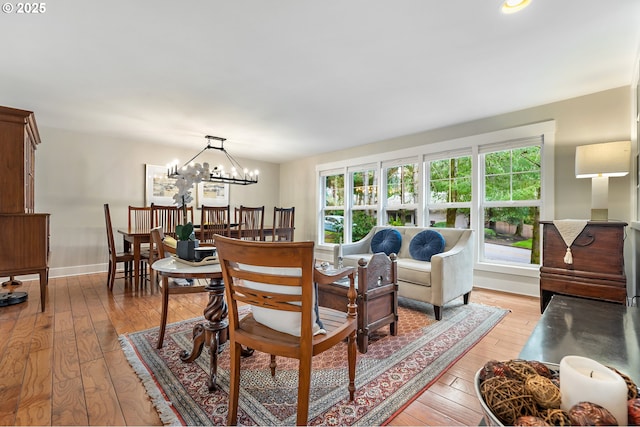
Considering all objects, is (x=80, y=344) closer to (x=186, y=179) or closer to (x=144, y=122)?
(x=186, y=179)

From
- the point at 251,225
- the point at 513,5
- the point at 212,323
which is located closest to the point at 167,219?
the point at 251,225

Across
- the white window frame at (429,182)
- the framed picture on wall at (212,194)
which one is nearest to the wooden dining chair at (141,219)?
the framed picture on wall at (212,194)

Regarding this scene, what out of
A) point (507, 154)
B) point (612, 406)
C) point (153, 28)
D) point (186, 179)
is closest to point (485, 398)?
point (612, 406)

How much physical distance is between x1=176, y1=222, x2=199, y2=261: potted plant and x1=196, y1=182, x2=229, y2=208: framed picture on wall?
396 centimetres

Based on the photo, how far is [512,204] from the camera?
3695 millimetres

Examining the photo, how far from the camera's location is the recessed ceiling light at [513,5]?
1.77 m

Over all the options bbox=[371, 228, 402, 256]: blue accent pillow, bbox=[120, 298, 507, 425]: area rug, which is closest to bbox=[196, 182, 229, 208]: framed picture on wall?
bbox=[371, 228, 402, 256]: blue accent pillow

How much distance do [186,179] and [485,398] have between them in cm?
221

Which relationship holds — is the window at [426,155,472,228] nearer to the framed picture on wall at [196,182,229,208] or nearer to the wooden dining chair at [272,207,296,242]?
the wooden dining chair at [272,207,296,242]

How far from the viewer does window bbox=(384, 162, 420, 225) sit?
467cm

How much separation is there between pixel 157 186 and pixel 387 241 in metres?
4.20

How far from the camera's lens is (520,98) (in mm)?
3223

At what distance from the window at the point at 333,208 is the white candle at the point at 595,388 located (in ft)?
17.3

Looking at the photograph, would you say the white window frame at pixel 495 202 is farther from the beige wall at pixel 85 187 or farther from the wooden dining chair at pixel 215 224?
the beige wall at pixel 85 187
